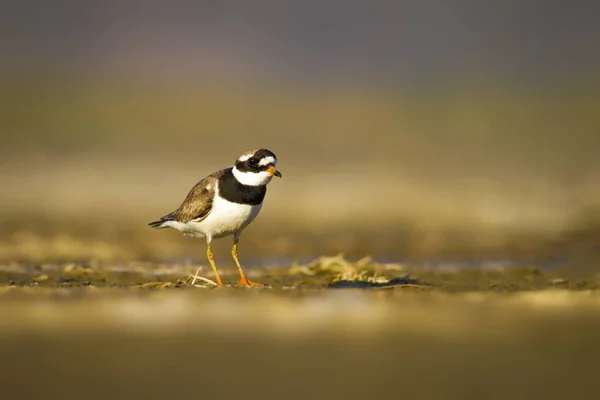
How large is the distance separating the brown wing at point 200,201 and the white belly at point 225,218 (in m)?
0.06

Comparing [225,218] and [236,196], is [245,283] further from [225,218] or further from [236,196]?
[236,196]

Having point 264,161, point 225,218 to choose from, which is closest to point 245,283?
point 225,218

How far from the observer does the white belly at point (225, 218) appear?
1148cm

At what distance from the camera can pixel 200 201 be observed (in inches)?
466

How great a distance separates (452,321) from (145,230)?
7.79 meters

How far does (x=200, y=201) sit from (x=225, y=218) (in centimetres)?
41

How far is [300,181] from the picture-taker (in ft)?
62.4

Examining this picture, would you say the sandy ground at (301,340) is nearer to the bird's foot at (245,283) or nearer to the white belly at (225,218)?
the bird's foot at (245,283)

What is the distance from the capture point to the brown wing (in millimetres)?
11766

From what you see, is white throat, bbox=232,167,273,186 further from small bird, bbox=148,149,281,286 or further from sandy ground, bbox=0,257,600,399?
sandy ground, bbox=0,257,600,399

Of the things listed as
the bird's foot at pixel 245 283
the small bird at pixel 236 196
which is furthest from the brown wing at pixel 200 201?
the bird's foot at pixel 245 283

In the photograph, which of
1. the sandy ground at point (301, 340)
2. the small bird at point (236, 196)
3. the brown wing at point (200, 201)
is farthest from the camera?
the brown wing at point (200, 201)

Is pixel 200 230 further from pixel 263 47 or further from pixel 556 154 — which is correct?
pixel 263 47

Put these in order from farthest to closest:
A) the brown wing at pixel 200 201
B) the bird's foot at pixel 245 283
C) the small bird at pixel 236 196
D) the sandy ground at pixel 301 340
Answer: the brown wing at pixel 200 201
the small bird at pixel 236 196
the bird's foot at pixel 245 283
the sandy ground at pixel 301 340
